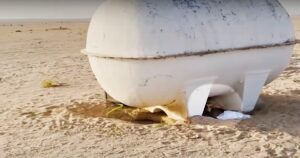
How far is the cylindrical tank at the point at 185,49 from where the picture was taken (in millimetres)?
4887

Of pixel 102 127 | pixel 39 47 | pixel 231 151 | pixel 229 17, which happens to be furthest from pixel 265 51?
pixel 39 47

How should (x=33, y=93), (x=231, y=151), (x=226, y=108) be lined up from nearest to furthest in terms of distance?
(x=231, y=151) < (x=226, y=108) < (x=33, y=93)

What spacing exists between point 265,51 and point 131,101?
1636mm

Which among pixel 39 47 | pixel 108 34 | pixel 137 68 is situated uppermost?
pixel 108 34

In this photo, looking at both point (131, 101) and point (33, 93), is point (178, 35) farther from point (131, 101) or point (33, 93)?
point (33, 93)

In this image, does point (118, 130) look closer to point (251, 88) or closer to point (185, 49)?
point (185, 49)

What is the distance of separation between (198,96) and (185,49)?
0.64 metres

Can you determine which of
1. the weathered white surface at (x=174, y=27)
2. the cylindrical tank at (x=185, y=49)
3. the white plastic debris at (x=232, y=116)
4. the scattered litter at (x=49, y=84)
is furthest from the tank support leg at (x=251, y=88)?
the scattered litter at (x=49, y=84)

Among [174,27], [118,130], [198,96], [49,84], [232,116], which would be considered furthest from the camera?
[49,84]

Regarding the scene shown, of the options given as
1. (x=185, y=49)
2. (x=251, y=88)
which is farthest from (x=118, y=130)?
(x=251, y=88)

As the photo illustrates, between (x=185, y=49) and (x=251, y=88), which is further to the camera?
(x=251, y=88)

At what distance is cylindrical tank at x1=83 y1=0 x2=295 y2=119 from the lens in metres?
4.89

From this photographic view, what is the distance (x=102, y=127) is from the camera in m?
5.30

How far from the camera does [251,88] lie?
5719 millimetres
